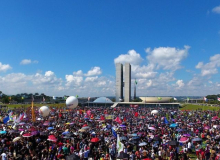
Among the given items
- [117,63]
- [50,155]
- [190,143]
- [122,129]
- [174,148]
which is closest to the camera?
[50,155]

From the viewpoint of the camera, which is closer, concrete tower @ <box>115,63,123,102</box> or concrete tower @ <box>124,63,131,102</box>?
concrete tower @ <box>124,63,131,102</box>

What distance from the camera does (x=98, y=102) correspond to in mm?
93125

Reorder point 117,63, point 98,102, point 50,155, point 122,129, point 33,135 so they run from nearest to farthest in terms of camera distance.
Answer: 1. point 50,155
2. point 33,135
3. point 122,129
4. point 98,102
5. point 117,63

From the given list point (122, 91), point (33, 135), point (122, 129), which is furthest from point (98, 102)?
point (33, 135)

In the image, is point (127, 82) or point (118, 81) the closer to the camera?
point (127, 82)

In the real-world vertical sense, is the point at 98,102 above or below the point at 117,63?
below

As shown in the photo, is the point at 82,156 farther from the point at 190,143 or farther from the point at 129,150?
the point at 190,143

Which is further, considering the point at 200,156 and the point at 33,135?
the point at 33,135

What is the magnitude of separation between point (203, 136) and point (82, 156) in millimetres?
13054

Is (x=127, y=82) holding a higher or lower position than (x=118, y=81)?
lower

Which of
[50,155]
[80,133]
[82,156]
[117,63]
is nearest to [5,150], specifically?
[50,155]

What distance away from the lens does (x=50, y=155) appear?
1501cm

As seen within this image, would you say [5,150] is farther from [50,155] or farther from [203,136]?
[203,136]

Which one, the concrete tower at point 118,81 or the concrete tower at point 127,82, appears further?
the concrete tower at point 118,81
